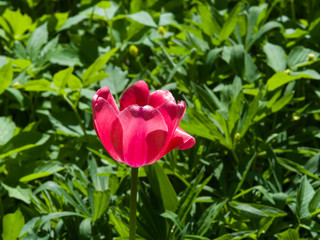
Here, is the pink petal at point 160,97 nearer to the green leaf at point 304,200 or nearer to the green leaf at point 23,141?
the green leaf at point 304,200

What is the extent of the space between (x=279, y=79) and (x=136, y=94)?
693 millimetres

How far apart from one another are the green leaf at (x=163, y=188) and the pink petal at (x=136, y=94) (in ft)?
0.94

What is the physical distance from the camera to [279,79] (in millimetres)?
1651

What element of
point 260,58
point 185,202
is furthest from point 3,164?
point 260,58

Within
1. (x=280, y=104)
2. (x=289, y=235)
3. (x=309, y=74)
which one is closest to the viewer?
(x=289, y=235)

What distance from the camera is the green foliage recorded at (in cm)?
140

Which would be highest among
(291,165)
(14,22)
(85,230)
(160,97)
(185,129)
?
(160,97)

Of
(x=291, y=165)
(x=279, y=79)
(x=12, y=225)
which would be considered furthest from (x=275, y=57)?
(x=12, y=225)

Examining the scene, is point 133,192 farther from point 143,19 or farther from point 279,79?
point 143,19

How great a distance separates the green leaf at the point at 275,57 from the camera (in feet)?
5.91

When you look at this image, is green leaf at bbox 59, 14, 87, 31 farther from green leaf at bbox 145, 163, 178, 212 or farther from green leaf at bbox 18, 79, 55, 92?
green leaf at bbox 145, 163, 178, 212

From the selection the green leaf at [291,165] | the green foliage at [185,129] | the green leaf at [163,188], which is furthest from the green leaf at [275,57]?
the green leaf at [163,188]

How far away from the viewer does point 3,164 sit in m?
1.67

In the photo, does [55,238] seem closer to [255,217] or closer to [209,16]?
[255,217]
